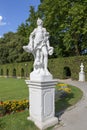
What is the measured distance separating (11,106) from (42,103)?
5.32ft

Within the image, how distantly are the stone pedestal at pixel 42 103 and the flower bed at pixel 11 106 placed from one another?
3.27ft

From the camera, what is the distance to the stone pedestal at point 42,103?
6.41 meters

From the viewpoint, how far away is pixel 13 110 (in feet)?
25.2

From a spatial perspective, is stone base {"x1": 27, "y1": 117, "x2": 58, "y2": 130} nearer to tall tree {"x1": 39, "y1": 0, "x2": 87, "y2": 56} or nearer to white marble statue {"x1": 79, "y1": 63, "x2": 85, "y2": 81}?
white marble statue {"x1": 79, "y1": 63, "x2": 85, "y2": 81}

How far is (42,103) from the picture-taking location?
21.2ft

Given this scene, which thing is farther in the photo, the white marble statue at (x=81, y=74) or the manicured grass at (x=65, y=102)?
the white marble statue at (x=81, y=74)

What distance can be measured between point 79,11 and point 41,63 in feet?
58.8

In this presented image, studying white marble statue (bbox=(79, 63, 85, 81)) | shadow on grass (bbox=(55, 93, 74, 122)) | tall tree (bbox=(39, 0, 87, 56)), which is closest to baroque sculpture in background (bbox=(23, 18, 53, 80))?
shadow on grass (bbox=(55, 93, 74, 122))

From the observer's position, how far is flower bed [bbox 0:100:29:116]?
7.37 metres

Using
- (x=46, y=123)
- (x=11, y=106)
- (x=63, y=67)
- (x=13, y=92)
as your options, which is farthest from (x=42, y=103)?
(x=63, y=67)

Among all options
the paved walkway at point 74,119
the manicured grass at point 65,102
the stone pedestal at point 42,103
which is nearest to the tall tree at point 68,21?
the manicured grass at point 65,102

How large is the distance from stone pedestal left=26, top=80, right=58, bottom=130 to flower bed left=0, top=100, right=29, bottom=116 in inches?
39.3

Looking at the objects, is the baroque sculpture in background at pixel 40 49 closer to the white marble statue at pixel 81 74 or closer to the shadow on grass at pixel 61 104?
the shadow on grass at pixel 61 104

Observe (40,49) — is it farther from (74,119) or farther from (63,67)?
A: (63,67)
